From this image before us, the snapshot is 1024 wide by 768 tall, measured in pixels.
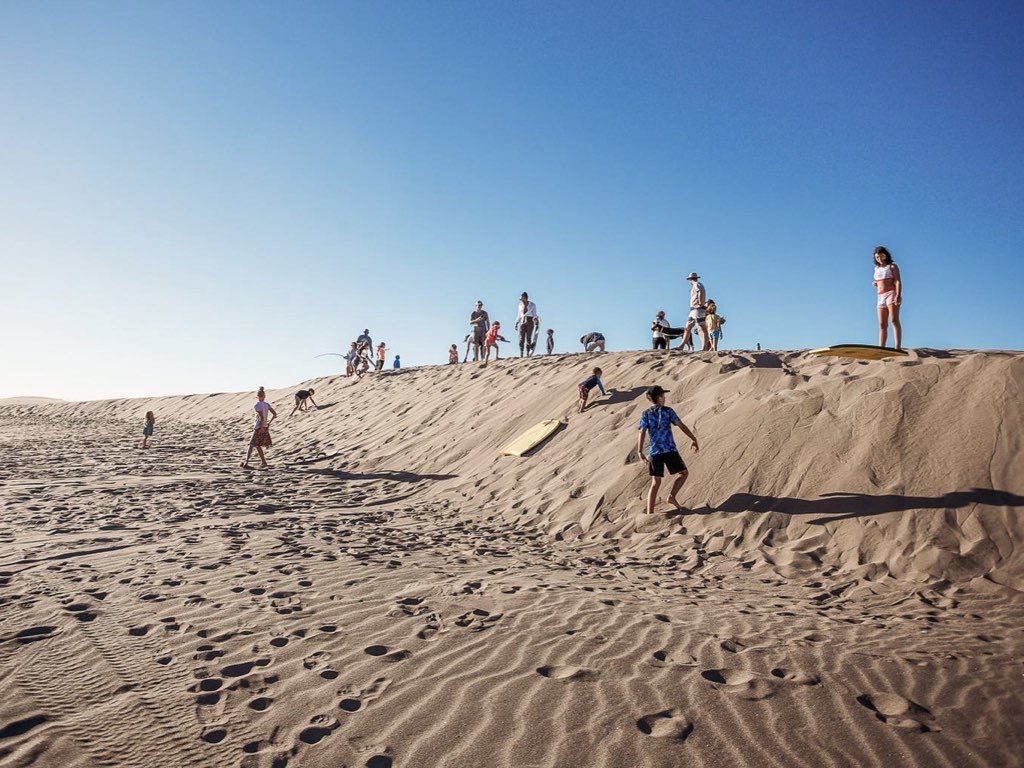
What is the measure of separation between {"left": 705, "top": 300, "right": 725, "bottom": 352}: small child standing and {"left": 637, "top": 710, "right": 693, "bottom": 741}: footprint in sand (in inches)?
402

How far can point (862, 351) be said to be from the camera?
28.3 feet

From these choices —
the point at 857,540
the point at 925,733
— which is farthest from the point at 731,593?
the point at 925,733

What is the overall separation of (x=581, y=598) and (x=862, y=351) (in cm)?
672

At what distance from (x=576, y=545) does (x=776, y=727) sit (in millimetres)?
4006

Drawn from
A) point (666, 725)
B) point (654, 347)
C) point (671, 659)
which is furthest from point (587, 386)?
point (666, 725)

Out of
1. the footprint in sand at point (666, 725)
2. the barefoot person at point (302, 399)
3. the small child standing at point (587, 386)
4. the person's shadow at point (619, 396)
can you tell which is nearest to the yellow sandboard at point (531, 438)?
the small child standing at point (587, 386)

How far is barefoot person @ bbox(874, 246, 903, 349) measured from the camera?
8234mm

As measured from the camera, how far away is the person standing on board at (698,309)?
38.3 ft

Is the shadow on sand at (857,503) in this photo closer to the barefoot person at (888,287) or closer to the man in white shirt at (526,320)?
the barefoot person at (888,287)

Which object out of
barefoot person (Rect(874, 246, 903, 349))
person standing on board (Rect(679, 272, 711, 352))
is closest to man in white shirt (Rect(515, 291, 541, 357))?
person standing on board (Rect(679, 272, 711, 352))

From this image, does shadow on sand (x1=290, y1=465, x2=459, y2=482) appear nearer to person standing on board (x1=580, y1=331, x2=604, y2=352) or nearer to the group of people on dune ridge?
the group of people on dune ridge

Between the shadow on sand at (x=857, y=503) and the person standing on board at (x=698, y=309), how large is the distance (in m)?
5.88

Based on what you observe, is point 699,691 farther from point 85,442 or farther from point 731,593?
point 85,442

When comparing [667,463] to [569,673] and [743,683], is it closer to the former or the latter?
[743,683]
